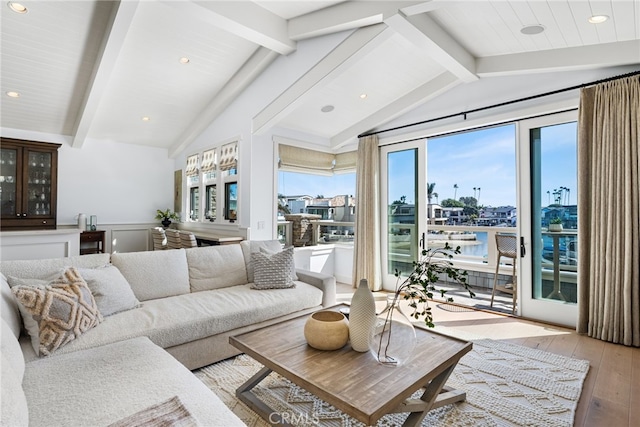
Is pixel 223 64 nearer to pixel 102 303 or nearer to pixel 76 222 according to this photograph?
pixel 102 303

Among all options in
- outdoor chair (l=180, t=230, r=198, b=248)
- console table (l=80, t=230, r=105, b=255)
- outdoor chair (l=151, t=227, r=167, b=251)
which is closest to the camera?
outdoor chair (l=180, t=230, r=198, b=248)

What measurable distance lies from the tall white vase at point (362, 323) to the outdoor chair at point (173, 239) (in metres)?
3.66

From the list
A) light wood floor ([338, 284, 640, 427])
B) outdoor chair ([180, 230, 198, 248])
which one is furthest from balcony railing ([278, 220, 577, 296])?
outdoor chair ([180, 230, 198, 248])

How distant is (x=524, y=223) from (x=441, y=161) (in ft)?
8.83

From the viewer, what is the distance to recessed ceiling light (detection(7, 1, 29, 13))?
304cm

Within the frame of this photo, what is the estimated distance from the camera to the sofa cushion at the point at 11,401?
95cm

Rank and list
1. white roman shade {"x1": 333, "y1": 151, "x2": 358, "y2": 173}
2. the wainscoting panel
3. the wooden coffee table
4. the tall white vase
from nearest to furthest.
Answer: the wooden coffee table, the tall white vase, the wainscoting panel, white roman shade {"x1": 333, "y1": 151, "x2": 358, "y2": 173}

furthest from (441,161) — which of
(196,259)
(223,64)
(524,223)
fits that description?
(196,259)

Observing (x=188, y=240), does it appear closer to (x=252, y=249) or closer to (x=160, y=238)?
(x=160, y=238)

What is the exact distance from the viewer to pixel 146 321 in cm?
223

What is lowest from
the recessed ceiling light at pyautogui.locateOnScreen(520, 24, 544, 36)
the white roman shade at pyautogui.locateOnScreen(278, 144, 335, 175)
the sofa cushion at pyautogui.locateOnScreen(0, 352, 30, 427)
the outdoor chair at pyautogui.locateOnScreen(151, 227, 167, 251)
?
the sofa cushion at pyautogui.locateOnScreen(0, 352, 30, 427)

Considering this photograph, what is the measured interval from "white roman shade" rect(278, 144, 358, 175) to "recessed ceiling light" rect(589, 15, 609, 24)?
3380 mm

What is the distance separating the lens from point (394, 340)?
1.82 m

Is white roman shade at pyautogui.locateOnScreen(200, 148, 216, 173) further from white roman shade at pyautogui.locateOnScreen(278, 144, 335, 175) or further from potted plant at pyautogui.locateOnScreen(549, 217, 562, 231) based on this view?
potted plant at pyautogui.locateOnScreen(549, 217, 562, 231)
